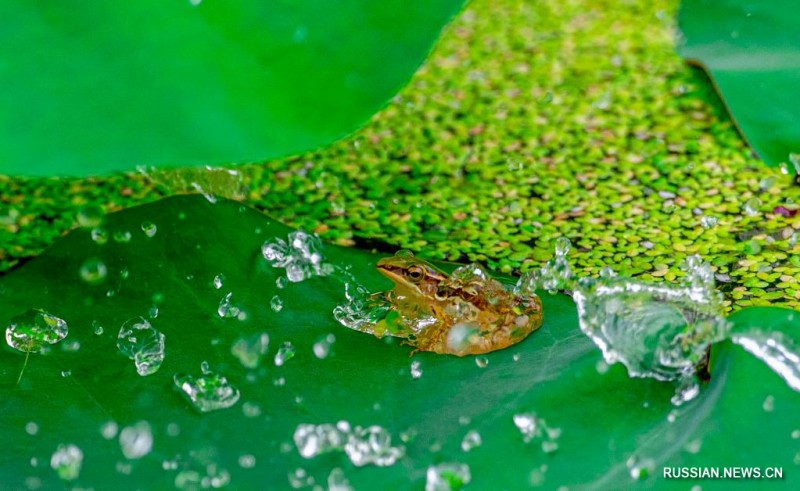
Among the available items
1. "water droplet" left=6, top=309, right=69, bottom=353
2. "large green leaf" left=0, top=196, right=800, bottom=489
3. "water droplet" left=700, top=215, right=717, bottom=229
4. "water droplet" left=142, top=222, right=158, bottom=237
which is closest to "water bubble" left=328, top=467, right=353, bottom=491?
"large green leaf" left=0, top=196, right=800, bottom=489

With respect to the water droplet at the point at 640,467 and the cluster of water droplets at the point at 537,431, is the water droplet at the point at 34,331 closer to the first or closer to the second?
the cluster of water droplets at the point at 537,431

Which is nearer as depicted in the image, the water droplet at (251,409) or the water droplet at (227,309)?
the water droplet at (251,409)

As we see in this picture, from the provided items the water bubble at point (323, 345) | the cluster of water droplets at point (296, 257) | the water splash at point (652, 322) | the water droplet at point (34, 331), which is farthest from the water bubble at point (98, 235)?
the water splash at point (652, 322)

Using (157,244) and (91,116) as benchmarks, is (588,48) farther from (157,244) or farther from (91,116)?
(91,116)

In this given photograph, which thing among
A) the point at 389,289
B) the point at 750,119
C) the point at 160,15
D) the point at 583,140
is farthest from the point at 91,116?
the point at 583,140

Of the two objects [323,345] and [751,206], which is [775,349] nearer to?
[323,345]

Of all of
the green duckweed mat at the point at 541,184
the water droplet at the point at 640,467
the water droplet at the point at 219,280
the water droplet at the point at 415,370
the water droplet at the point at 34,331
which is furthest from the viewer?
the green duckweed mat at the point at 541,184
